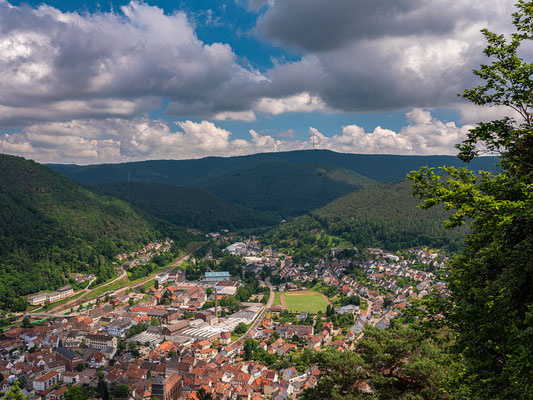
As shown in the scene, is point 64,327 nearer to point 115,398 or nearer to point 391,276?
point 115,398

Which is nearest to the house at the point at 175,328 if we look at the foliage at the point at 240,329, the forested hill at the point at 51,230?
the foliage at the point at 240,329

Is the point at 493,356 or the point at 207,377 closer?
the point at 493,356

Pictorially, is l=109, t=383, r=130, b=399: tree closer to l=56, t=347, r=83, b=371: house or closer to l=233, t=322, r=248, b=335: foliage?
l=56, t=347, r=83, b=371: house

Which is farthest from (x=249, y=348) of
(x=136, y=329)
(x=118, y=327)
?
(x=118, y=327)

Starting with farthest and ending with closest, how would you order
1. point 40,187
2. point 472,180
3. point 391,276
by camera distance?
point 40,187 → point 391,276 → point 472,180

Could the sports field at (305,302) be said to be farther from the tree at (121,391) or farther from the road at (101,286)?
the tree at (121,391)

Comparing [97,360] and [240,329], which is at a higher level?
[97,360]

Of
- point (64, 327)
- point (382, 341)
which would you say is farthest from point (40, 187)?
point (382, 341)

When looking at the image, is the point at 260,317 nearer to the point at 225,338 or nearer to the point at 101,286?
the point at 225,338
